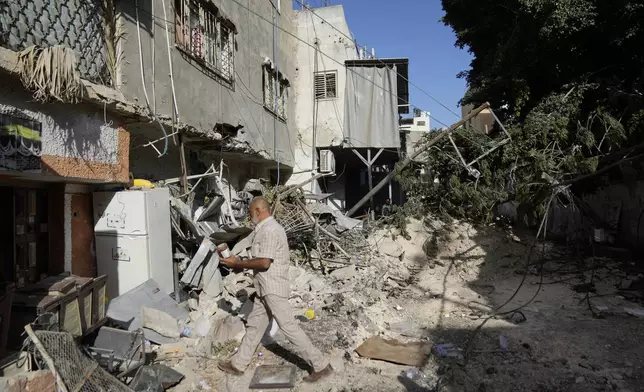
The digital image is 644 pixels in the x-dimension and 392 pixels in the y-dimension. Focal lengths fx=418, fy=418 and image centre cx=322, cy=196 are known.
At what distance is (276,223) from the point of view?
13.6 ft

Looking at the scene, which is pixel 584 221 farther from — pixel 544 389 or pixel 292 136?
pixel 292 136

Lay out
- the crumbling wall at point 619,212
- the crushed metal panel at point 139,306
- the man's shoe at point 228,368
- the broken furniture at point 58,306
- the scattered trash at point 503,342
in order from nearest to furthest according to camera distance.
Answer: the broken furniture at point 58,306 → the man's shoe at point 228,368 → the crushed metal panel at point 139,306 → the scattered trash at point 503,342 → the crumbling wall at point 619,212

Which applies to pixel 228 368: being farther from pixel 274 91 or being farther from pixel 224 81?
pixel 274 91

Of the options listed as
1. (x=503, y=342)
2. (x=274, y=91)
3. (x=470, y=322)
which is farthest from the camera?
(x=274, y=91)

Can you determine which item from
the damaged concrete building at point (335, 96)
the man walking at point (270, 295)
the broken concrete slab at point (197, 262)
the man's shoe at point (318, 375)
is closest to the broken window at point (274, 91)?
the damaged concrete building at point (335, 96)

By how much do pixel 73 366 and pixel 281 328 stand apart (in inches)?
67.3

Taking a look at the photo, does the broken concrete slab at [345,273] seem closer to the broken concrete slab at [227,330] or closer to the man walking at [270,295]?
the broken concrete slab at [227,330]

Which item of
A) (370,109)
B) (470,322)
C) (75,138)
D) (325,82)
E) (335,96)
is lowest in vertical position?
(470,322)

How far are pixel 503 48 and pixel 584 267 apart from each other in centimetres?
549

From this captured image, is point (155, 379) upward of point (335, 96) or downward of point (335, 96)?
downward

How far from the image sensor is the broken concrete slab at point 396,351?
14.9ft

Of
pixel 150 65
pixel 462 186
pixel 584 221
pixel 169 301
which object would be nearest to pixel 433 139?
pixel 462 186

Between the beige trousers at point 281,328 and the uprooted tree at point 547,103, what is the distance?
6802 mm

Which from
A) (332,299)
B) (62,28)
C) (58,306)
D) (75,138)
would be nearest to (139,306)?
(58,306)
